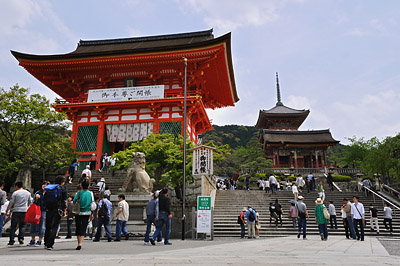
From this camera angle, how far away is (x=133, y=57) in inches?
828

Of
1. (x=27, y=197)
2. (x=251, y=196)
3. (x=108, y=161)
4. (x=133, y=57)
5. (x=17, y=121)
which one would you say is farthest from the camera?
(x=133, y=57)

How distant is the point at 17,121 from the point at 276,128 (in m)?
36.3

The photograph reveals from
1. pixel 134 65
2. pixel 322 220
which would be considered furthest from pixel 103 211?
pixel 134 65

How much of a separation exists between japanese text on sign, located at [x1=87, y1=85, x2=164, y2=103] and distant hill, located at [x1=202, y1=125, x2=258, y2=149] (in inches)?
1986

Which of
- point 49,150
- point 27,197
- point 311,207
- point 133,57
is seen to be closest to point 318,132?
point 311,207

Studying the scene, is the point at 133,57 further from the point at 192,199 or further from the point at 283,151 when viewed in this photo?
the point at 283,151

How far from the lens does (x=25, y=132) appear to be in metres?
15.5

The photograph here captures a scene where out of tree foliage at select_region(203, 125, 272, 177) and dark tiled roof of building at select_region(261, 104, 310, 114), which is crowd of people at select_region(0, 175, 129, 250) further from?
dark tiled roof of building at select_region(261, 104, 310, 114)

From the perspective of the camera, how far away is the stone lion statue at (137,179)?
10633 mm

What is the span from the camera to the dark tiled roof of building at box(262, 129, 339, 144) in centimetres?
3682

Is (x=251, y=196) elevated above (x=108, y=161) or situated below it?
below

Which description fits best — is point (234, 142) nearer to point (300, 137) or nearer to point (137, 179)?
point (300, 137)

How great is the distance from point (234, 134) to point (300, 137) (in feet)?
137

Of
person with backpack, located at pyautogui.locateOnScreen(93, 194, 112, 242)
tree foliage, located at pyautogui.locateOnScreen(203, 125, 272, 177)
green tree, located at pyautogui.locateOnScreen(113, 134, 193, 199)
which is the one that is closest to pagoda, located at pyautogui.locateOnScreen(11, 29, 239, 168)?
green tree, located at pyautogui.locateOnScreen(113, 134, 193, 199)
